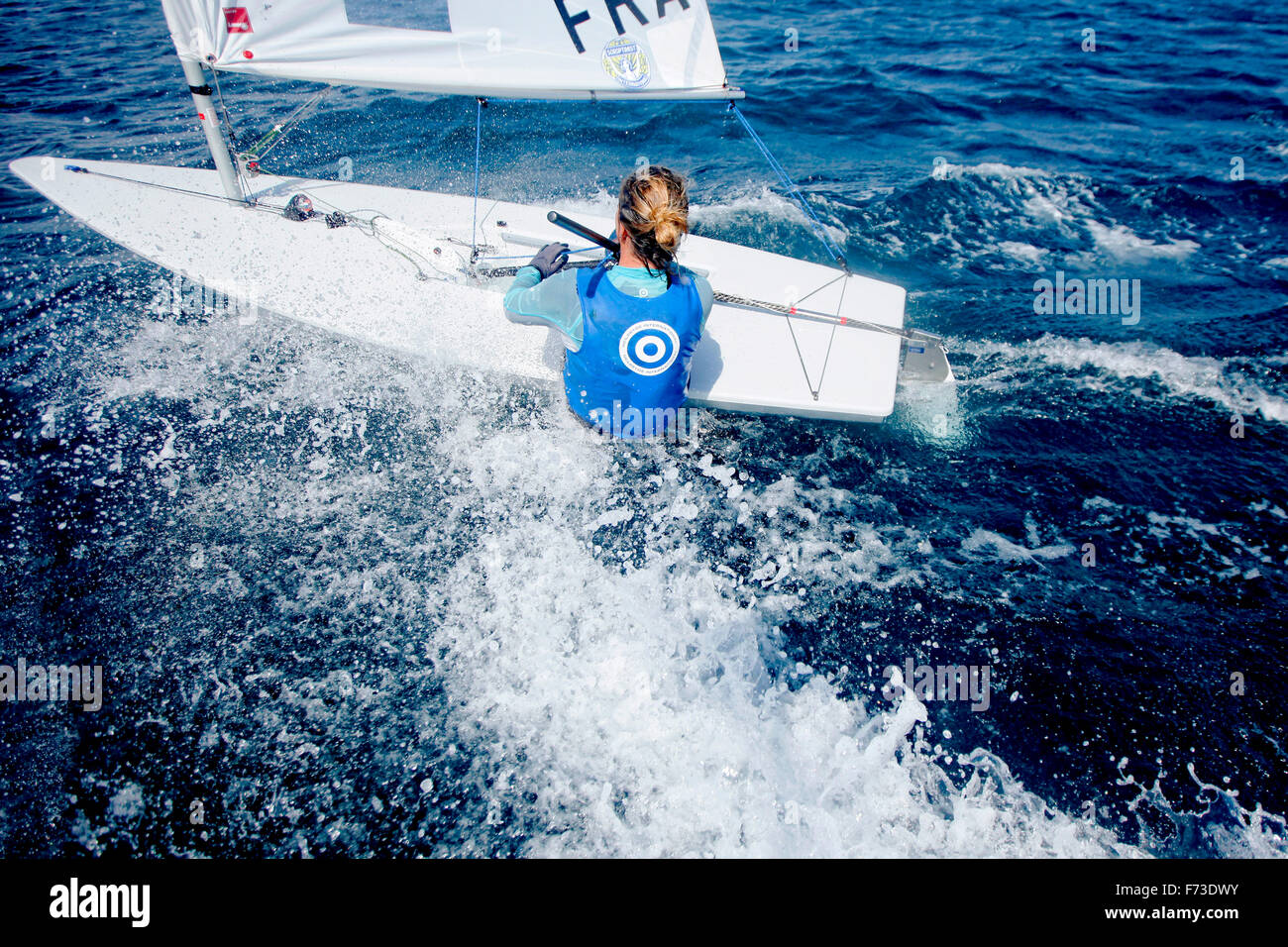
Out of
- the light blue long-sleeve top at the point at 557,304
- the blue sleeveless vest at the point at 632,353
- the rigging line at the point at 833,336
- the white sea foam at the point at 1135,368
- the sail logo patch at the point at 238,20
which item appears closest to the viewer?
the blue sleeveless vest at the point at 632,353

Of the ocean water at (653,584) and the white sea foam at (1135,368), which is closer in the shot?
the ocean water at (653,584)

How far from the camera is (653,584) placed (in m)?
3.10

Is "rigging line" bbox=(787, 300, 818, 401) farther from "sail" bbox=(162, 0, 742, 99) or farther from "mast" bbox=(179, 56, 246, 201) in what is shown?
"mast" bbox=(179, 56, 246, 201)

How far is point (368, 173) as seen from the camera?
6926mm

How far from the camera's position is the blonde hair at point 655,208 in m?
2.69

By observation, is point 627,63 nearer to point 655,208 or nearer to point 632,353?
point 655,208

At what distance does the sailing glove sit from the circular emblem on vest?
87 cm

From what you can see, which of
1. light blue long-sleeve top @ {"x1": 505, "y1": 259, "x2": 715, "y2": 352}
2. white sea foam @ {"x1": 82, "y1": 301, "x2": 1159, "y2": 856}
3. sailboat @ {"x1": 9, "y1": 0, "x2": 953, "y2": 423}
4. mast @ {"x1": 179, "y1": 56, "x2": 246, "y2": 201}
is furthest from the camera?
mast @ {"x1": 179, "y1": 56, "x2": 246, "y2": 201}

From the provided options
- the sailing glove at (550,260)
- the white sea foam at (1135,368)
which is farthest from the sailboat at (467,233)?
the white sea foam at (1135,368)

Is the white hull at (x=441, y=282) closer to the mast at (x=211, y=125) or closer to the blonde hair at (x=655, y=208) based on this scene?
the mast at (x=211, y=125)

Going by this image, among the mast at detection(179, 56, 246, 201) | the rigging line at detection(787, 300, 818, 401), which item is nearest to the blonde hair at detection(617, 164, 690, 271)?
the rigging line at detection(787, 300, 818, 401)

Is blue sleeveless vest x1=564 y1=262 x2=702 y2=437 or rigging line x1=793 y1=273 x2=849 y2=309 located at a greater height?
rigging line x1=793 y1=273 x2=849 y2=309

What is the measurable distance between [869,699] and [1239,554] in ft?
7.18

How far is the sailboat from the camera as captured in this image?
12.0 feet
